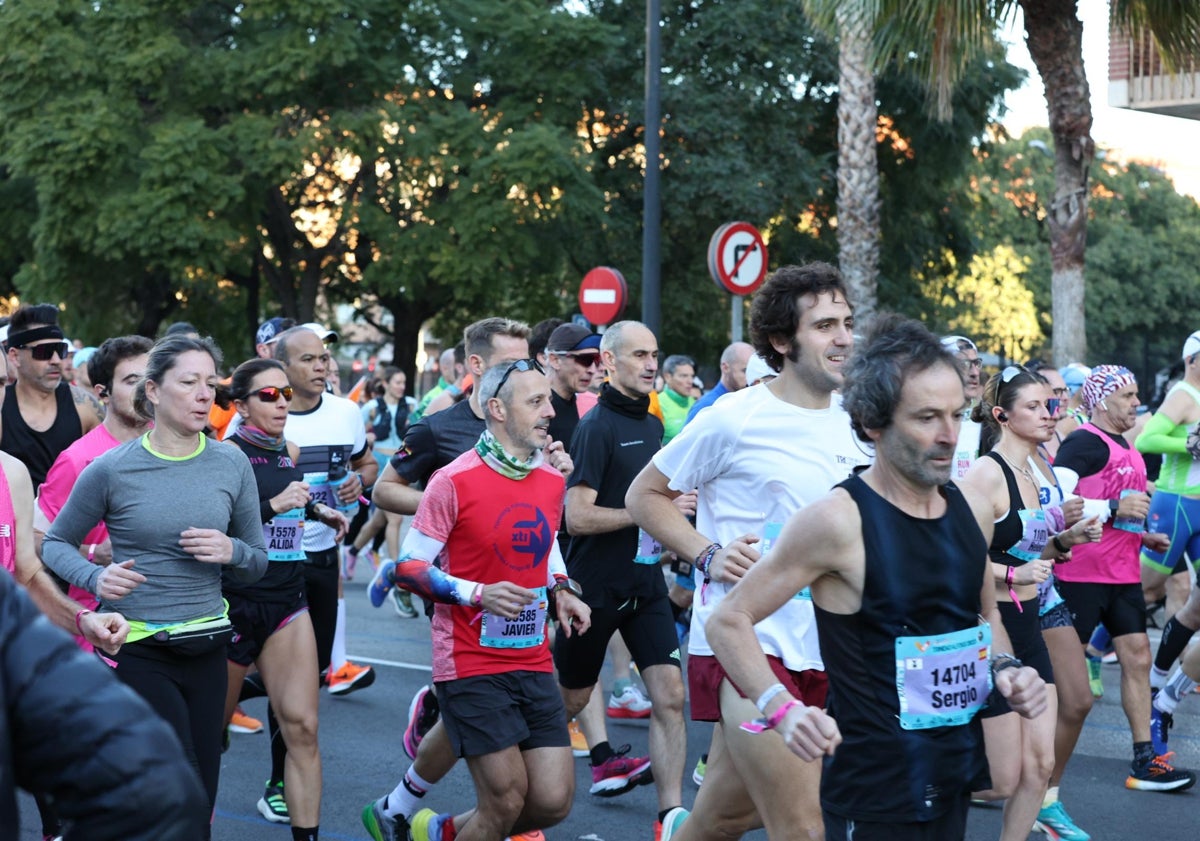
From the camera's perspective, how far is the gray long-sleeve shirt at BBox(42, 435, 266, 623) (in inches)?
193

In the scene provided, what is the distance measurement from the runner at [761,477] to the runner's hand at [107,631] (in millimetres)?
1554

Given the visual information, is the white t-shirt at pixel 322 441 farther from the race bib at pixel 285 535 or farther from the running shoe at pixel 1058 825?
the running shoe at pixel 1058 825

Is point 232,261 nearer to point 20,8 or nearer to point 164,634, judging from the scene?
point 20,8

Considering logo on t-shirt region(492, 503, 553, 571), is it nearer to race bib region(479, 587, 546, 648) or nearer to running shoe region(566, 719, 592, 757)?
race bib region(479, 587, 546, 648)

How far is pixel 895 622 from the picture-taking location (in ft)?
11.0

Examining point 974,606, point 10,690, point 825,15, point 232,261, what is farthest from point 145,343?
point 232,261

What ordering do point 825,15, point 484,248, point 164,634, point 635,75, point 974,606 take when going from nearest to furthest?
point 974,606 < point 164,634 < point 825,15 < point 484,248 < point 635,75

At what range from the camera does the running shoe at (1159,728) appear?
7.50 m

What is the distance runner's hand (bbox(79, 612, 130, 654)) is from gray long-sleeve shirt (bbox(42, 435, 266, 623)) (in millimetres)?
267

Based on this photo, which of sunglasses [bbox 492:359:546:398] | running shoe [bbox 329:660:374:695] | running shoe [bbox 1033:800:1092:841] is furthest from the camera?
running shoe [bbox 329:660:374:695]

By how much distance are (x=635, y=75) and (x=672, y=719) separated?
2593cm

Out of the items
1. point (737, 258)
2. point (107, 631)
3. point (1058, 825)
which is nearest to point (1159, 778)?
point (1058, 825)

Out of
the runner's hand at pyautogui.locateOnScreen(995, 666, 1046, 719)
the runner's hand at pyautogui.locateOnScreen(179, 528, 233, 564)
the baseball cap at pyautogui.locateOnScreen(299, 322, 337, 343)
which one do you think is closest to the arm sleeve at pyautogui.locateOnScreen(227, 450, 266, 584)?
the runner's hand at pyautogui.locateOnScreen(179, 528, 233, 564)

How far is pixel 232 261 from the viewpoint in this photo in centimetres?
2956
